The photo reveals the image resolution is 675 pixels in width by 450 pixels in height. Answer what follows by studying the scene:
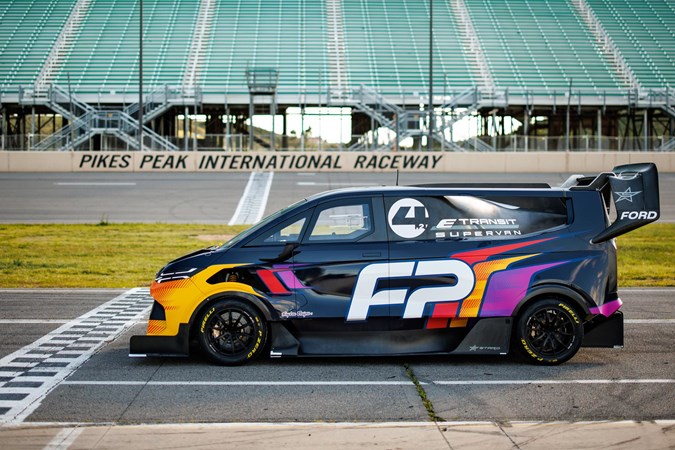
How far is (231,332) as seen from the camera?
7.84 m

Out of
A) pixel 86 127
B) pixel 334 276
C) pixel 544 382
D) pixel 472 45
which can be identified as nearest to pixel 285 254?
pixel 334 276

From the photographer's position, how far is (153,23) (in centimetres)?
5428

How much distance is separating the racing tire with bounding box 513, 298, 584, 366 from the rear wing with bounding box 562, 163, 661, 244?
703mm

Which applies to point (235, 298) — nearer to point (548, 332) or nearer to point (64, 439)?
point (64, 439)

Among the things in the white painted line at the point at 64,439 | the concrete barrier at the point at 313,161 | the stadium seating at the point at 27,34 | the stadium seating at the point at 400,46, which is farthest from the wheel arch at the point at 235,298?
the stadium seating at the point at 27,34

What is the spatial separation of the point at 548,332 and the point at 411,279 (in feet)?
4.32

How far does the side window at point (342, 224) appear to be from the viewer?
26.1 ft

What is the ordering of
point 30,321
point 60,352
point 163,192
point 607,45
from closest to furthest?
1. point 60,352
2. point 30,321
3. point 163,192
4. point 607,45

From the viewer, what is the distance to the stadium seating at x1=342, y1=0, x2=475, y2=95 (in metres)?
47.7

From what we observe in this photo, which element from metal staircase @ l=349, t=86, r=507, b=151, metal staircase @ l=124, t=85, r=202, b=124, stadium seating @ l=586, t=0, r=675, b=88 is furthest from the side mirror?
stadium seating @ l=586, t=0, r=675, b=88

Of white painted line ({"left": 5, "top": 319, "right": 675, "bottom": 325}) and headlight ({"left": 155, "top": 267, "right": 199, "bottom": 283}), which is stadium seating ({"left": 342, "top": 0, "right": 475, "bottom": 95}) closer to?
white painted line ({"left": 5, "top": 319, "right": 675, "bottom": 325})

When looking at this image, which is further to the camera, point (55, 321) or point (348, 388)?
point (55, 321)

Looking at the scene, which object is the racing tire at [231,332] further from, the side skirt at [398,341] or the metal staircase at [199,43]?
the metal staircase at [199,43]

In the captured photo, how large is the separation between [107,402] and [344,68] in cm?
4360
